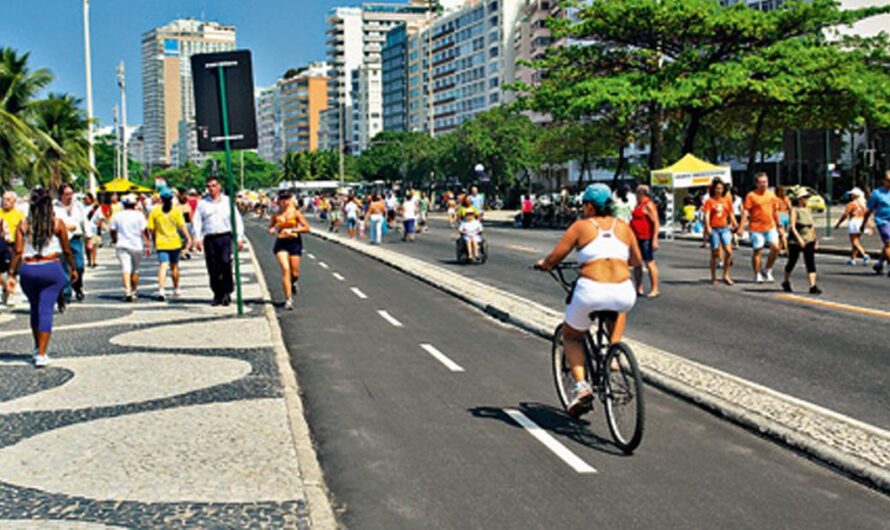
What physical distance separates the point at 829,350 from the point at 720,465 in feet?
15.5

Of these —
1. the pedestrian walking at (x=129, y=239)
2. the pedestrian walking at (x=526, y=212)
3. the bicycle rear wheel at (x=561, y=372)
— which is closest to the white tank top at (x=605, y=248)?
the bicycle rear wheel at (x=561, y=372)

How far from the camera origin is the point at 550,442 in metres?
6.75

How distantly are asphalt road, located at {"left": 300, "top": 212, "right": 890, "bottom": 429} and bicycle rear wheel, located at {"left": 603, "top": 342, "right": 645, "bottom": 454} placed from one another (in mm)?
2015

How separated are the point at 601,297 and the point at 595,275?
162 millimetres

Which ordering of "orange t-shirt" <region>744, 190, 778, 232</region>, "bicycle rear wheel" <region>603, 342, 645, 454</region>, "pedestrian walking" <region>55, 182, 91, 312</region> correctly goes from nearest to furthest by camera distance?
"bicycle rear wheel" <region>603, 342, 645, 454</region> → "pedestrian walking" <region>55, 182, 91, 312</region> → "orange t-shirt" <region>744, 190, 778, 232</region>

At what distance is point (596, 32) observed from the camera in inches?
1743

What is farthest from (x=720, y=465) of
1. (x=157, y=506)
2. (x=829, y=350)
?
(x=829, y=350)

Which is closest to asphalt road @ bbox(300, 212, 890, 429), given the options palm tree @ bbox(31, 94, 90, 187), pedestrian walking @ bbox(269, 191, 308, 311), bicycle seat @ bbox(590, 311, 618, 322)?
bicycle seat @ bbox(590, 311, 618, 322)

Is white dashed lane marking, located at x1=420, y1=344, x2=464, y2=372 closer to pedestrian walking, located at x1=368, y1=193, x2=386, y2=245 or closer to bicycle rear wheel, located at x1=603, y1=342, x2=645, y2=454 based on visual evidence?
bicycle rear wheel, located at x1=603, y1=342, x2=645, y2=454

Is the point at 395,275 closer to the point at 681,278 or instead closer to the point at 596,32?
the point at 681,278

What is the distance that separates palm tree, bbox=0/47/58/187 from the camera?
40.7m

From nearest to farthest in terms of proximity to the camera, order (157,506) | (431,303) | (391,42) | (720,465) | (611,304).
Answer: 1. (157,506)
2. (720,465)
3. (611,304)
4. (431,303)
5. (391,42)

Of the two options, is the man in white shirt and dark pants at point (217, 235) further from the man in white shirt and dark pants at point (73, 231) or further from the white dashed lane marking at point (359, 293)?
the white dashed lane marking at point (359, 293)

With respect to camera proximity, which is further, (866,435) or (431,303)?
(431,303)
